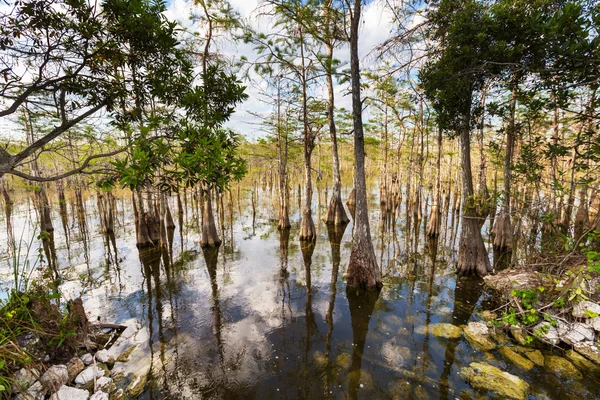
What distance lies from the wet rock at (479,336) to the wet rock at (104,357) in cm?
768

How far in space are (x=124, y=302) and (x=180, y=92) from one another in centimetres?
675

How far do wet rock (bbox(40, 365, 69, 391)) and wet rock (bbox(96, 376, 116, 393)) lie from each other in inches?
17.8

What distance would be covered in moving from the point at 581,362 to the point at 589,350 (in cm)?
35

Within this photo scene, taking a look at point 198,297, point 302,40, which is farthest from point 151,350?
point 302,40

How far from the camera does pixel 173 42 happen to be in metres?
3.75

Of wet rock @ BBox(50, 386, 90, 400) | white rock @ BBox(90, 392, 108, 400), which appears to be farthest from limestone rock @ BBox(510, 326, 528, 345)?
wet rock @ BBox(50, 386, 90, 400)

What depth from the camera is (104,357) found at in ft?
16.5

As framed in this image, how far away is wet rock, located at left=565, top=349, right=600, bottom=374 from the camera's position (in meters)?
4.72

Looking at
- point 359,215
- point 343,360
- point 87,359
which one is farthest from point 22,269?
point 359,215

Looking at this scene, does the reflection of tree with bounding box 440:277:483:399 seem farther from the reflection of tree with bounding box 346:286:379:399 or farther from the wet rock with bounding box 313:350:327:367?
the wet rock with bounding box 313:350:327:367

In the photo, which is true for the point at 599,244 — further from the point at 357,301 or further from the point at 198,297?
the point at 198,297

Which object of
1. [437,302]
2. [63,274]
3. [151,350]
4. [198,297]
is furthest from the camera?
[63,274]

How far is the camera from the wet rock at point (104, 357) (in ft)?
16.4

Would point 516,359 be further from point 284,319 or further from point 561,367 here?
point 284,319
